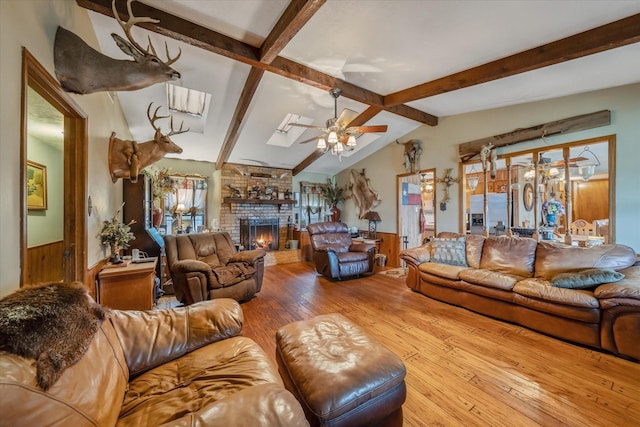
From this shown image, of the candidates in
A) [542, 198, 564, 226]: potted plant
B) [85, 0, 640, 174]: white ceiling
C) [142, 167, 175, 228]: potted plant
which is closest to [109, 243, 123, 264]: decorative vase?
[142, 167, 175, 228]: potted plant

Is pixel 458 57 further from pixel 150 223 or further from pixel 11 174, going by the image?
pixel 150 223

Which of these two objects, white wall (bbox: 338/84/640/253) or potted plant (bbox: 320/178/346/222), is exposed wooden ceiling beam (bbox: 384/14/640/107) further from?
potted plant (bbox: 320/178/346/222)

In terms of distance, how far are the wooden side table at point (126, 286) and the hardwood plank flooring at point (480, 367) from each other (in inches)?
44.1

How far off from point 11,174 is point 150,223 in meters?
2.64

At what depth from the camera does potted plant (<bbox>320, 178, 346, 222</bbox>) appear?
7.30 meters

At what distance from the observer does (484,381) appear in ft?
6.02

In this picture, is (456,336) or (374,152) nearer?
(456,336)

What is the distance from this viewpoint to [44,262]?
9.06ft

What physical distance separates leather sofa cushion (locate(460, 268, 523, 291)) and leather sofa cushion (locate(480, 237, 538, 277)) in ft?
0.63

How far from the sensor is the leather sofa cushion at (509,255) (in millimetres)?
3109

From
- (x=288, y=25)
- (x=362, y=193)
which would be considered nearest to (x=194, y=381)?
(x=288, y=25)

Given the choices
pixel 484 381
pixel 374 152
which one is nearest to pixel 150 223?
pixel 484 381

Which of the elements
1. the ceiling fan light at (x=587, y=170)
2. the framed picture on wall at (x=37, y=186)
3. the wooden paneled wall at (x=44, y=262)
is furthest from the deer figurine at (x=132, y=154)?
the ceiling fan light at (x=587, y=170)

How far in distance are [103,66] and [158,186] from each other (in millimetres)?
3173
